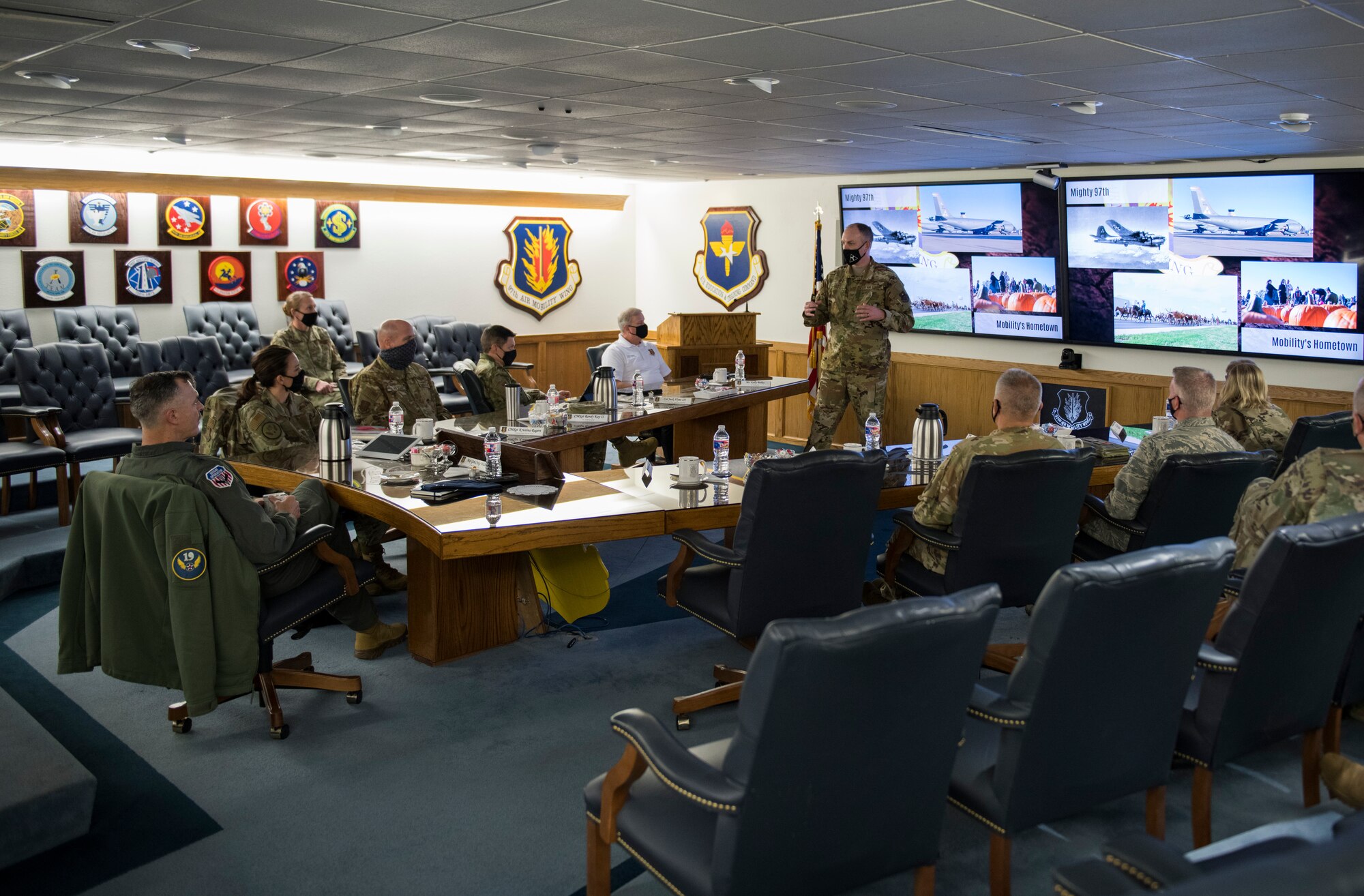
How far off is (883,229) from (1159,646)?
24.6 feet

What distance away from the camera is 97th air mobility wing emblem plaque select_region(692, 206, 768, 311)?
35.6ft

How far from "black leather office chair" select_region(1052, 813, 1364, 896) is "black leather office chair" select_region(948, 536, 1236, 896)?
→ 35 cm

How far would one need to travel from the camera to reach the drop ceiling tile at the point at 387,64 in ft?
13.2

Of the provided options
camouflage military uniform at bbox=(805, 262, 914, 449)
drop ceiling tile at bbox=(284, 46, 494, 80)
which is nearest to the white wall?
camouflage military uniform at bbox=(805, 262, 914, 449)

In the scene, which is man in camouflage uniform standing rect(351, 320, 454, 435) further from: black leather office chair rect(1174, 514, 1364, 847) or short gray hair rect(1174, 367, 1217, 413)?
black leather office chair rect(1174, 514, 1364, 847)

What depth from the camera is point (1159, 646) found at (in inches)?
101

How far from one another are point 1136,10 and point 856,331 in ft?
15.5

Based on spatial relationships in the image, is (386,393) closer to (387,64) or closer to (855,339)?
(387,64)

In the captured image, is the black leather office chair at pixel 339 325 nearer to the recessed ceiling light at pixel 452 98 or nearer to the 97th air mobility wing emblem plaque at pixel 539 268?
the 97th air mobility wing emblem plaque at pixel 539 268

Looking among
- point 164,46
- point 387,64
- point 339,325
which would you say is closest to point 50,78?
point 164,46

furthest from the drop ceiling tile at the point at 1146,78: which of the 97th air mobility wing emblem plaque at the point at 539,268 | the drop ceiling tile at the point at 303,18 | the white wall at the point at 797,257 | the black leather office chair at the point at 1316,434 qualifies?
the 97th air mobility wing emblem plaque at the point at 539,268

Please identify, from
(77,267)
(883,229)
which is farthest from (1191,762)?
(77,267)

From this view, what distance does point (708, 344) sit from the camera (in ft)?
29.2

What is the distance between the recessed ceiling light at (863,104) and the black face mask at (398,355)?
2.69 meters
